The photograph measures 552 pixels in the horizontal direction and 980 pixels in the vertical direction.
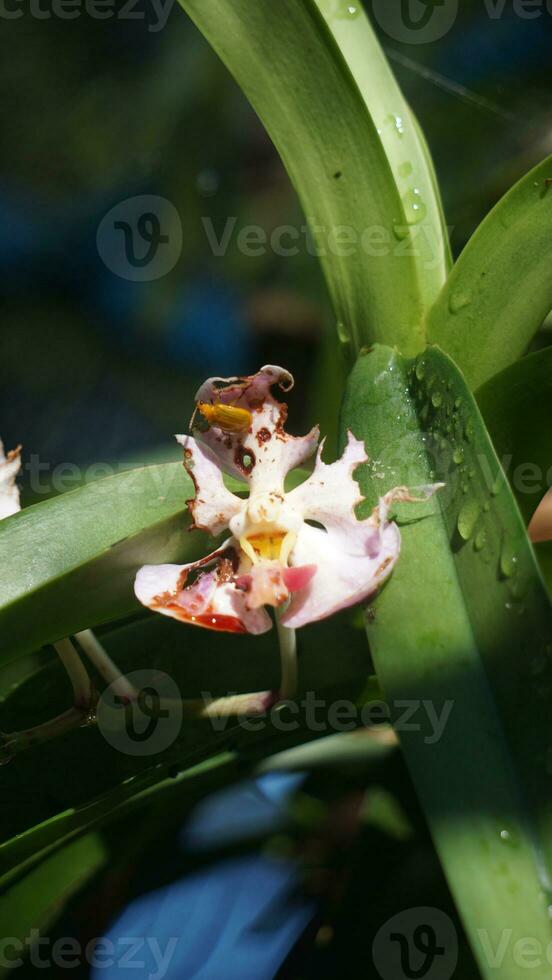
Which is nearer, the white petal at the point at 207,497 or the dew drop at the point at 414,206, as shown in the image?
the white petal at the point at 207,497

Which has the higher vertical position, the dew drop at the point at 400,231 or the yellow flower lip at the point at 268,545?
the dew drop at the point at 400,231

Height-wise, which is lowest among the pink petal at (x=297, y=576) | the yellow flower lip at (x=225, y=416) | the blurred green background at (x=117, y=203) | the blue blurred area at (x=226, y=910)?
the blue blurred area at (x=226, y=910)

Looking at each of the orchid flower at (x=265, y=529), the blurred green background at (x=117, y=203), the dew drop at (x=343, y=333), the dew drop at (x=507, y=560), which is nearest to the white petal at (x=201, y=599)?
the orchid flower at (x=265, y=529)

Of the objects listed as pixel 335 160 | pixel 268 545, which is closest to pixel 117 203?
pixel 335 160

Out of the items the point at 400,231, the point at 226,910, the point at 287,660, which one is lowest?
the point at 226,910

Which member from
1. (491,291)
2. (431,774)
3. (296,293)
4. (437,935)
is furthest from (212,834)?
(296,293)

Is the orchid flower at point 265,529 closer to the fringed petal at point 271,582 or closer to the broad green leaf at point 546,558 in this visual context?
the fringed petal at point 271,582

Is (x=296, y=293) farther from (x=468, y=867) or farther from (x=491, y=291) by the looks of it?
(x=468, y=867)

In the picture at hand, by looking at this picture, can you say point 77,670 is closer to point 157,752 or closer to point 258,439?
point 157,752
